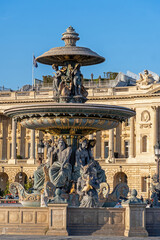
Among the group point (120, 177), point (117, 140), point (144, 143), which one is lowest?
point (120, 177)

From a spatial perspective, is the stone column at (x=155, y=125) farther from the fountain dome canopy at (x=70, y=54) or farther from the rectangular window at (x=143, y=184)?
the fountain dome canopy at (x=70, y=54)

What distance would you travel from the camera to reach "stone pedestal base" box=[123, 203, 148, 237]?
28062mm

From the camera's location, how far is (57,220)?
27859 mm

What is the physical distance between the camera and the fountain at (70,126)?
3209 cm

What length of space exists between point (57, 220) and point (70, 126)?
6.31 meters

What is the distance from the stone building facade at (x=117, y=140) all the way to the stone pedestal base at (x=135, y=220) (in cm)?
6343

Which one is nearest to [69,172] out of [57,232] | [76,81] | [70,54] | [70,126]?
[70,126]

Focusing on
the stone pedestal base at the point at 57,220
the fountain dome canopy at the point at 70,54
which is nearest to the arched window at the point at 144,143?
the fountain dome canopy at the point at 70,54

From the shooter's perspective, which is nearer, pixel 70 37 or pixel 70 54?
pixel 70 54

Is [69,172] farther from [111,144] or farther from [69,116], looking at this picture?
[111,144]

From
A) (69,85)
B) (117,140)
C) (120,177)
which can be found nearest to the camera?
(69,85)

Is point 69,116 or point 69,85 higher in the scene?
point 69,85

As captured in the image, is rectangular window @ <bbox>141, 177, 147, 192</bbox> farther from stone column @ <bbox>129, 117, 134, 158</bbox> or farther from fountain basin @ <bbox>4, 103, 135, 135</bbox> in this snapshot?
fountain basin @ <bbox>4, 103, 135, 135</bbox>

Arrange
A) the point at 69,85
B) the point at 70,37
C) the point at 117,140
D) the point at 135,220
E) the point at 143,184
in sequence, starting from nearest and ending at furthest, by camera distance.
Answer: the point at 135,220, the point at 69,85, the point at 70,37, the point at 143,184, the point at 117,140
